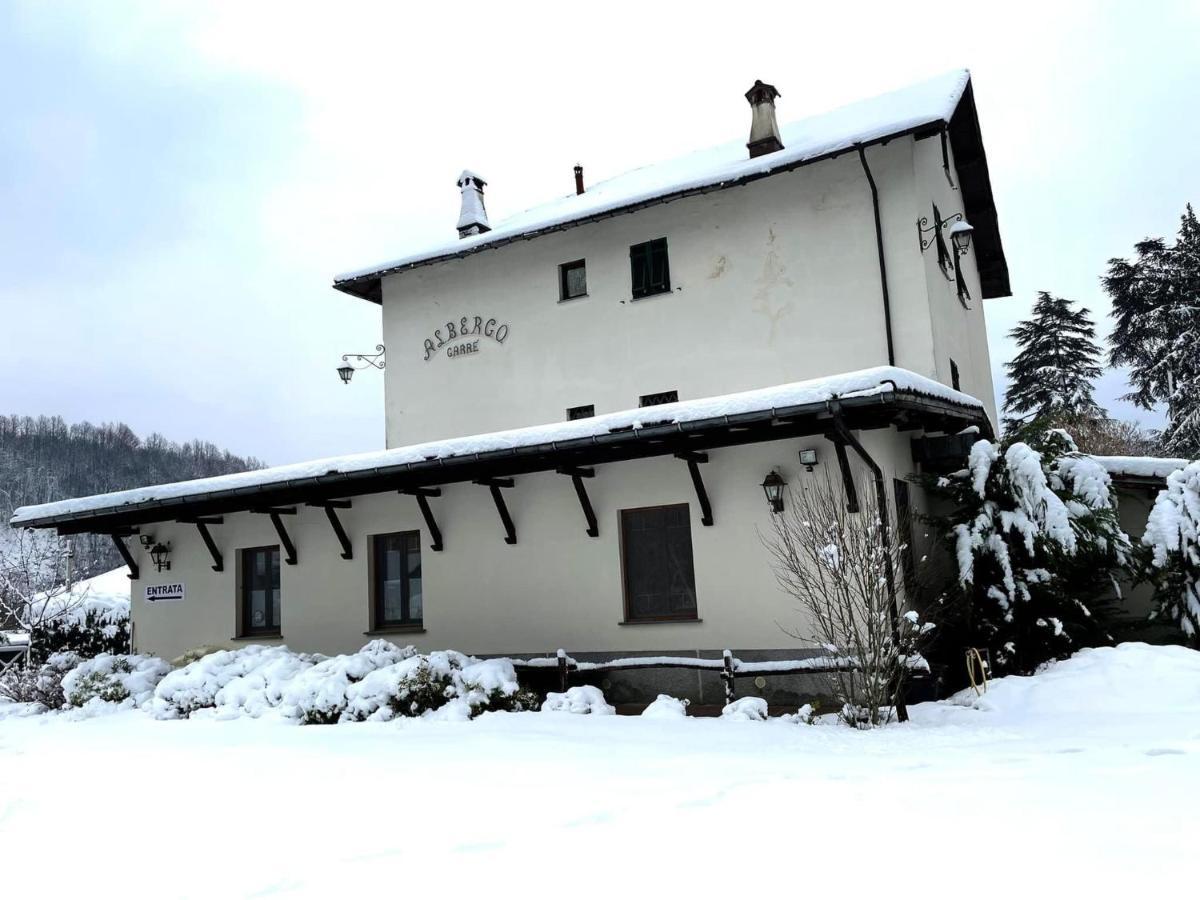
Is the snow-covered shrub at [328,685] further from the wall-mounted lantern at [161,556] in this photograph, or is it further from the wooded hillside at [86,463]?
the wooded hillside at [86,463]

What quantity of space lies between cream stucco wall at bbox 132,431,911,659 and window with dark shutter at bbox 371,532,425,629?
0.16m

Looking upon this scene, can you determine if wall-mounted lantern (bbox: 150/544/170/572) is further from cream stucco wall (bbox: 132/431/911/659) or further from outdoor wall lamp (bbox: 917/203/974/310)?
outdoor wall lamp (bbox: 917/203/974/310)

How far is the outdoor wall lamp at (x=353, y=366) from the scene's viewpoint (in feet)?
53.4

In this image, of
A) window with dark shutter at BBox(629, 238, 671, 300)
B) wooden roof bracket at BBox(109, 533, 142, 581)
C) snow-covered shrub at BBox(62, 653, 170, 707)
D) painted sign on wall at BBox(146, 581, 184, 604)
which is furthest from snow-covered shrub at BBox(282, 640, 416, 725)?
window with dark shutter at BBox(629, 238, 671, 300)

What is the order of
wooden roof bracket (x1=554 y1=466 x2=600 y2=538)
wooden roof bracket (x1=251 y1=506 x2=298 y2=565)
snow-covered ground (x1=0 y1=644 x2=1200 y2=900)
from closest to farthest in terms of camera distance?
1. snow-covered ground (x1=0 y1=644 x2=1200 y2=900)
2. wooden roof bracket (x1=554 y1=466 x2=600 y2=538)
3. wooden roof bracket (x1=251 y1=506 x2=298 y2=565)

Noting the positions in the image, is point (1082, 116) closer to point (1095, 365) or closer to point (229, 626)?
point (1095, 365)

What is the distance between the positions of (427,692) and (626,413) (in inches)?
132

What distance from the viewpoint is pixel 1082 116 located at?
23.5 m

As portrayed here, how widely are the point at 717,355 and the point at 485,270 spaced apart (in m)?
4.22

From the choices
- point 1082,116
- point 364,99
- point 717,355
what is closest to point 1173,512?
point 717,355

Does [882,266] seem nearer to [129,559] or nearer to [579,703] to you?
[579,703]

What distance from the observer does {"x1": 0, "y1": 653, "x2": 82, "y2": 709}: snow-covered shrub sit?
11680 millimetres

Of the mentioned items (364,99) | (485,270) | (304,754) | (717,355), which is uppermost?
(364,99)

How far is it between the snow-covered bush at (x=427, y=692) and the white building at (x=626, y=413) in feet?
4.62
